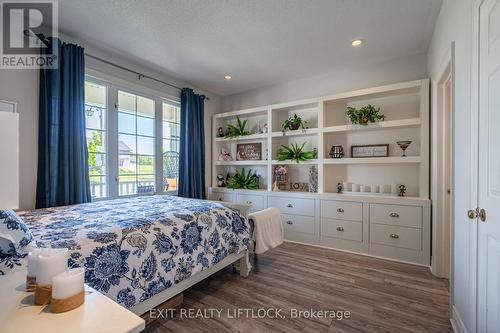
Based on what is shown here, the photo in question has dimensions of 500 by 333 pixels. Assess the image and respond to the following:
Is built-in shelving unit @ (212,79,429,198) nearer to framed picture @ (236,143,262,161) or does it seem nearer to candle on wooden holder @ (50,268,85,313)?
framed picture @ (236,143,262,161)

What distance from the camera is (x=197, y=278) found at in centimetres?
200

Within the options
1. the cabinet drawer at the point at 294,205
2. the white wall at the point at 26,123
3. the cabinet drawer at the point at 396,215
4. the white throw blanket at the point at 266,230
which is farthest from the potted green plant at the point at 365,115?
the white wall at the point at 26,123

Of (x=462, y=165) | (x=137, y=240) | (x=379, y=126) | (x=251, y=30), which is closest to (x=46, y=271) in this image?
(x=137, y=240)

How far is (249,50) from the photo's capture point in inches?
117

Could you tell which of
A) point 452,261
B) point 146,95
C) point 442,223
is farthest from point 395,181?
point 146,95

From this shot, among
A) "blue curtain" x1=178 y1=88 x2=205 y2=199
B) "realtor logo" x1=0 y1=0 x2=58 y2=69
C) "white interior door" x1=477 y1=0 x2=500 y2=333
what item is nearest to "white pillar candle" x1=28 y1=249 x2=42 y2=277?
"white interior door" x1=477 y1=0 x2=500 y2=333

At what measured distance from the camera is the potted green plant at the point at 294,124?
3778mm

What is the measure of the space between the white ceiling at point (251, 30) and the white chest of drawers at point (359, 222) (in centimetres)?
187

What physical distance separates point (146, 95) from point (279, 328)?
131 inches

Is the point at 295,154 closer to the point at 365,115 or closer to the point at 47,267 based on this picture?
the point at 365,115

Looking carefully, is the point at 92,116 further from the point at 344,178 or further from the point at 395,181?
the point at 395,181

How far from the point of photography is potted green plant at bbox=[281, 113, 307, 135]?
3.78m

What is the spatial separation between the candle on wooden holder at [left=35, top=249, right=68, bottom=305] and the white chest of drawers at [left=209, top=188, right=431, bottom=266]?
10.2 ft

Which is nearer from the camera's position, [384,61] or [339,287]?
[339,287]
